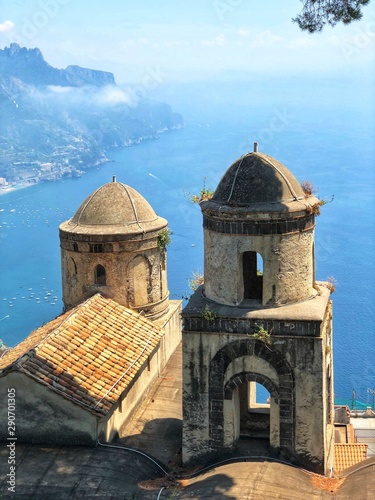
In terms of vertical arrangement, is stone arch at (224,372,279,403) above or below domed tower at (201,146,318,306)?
below

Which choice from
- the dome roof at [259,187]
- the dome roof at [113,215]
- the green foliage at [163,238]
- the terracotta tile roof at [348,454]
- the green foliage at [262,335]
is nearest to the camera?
the green foliage at [262,335]

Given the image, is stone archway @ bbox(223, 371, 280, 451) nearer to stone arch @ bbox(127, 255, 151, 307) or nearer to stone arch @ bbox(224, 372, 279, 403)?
stone arch @ bbox(224, 372, 279, 403)

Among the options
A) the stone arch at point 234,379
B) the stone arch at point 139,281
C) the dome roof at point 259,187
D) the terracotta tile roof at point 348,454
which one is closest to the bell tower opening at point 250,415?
the stone arch at point 234,379

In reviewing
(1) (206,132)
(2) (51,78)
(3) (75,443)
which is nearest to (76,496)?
(3) (75,443)

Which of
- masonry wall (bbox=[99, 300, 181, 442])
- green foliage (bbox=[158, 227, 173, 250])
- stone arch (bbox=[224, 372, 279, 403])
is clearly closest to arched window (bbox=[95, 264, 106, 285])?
green foliage (bbox=[158, 227, 173, 250])

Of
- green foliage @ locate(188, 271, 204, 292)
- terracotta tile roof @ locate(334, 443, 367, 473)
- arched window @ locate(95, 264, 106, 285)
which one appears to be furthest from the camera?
arched window @ locate(95, 264, 106, 285)

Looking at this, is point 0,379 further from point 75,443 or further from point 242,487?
point 242,487

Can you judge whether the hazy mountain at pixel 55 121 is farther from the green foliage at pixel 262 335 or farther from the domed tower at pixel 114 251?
the green foliage at pixel 262 335
